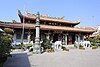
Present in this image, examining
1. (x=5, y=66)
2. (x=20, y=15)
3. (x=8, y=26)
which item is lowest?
(x=5, y=66)

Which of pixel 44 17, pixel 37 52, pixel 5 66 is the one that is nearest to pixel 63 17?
pixel 44 17

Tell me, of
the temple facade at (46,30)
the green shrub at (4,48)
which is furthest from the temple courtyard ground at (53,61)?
the temple facade at (46,30)

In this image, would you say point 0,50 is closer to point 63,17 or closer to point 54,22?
point 54,22

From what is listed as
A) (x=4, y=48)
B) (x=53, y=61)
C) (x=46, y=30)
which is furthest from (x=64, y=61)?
(x=46, y=30)

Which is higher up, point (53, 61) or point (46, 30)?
point (46, 30)

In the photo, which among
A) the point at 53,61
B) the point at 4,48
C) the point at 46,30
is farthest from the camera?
the point at 46,30

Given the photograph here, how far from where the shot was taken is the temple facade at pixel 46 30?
85.5 ft

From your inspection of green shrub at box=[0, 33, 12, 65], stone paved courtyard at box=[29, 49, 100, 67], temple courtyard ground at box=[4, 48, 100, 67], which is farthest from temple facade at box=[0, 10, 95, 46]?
green shrub at box=[0, 33, 12, 65]

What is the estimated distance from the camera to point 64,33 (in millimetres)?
30297

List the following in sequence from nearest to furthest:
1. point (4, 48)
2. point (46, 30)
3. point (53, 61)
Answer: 1. point (4, 48)
2. point (53, 61)
3. point (46, 30)

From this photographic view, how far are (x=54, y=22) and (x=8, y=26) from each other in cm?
1047

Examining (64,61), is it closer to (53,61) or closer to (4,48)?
(53,61)

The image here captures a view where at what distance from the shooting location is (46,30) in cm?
2844

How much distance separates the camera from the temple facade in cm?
2605
